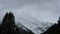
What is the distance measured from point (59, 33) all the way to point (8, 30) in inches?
Result: 913

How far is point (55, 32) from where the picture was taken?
8612 cm

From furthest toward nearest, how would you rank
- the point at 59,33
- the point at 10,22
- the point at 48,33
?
the point at 10,22
the point at 48,33
the point at 59,33

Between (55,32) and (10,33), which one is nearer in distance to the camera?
(55,32)

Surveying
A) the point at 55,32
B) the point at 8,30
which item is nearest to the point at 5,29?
the point at 8,30

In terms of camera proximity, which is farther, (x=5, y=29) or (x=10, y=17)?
(x=10, y=17)

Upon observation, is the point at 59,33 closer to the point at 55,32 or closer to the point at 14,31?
the point at 55,32

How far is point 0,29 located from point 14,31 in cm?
706

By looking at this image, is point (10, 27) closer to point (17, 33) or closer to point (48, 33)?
point (17, 33)

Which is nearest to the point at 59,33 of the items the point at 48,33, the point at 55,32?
the point at 55,32

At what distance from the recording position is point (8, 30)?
98.8 meters

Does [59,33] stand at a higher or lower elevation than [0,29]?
lower

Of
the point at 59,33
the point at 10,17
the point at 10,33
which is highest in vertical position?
the point at 10,17

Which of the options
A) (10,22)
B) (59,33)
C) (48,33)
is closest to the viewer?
(59,33)

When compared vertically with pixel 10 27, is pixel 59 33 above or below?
below
